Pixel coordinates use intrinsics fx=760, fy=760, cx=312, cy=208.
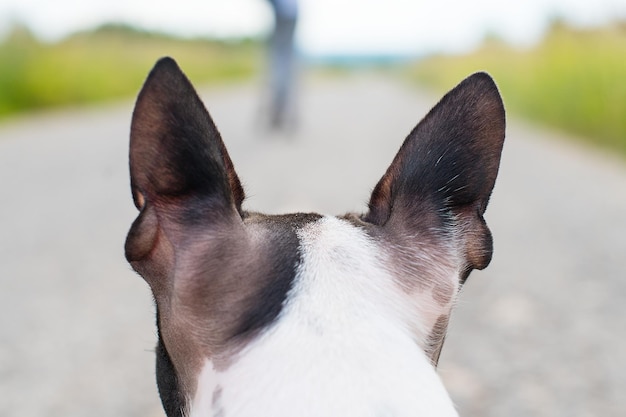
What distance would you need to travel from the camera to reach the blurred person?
938cm

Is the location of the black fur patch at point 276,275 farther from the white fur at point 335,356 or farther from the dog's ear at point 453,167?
the dog's ear at point 453,167

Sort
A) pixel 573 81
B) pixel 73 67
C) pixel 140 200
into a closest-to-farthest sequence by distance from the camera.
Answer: pixel 140 200 → pixel 573 81 → pixel 73 67

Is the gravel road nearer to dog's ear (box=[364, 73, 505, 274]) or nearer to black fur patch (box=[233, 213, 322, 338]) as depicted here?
dog's ear (box=[364, 73, 505, 274])

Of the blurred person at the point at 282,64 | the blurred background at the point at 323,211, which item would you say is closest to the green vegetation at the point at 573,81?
the blurred background at the point at 323,211

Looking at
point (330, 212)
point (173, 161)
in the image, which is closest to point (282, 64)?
point (330, 212)

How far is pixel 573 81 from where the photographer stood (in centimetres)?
1071

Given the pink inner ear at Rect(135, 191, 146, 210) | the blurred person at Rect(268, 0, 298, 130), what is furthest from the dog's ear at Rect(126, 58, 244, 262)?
the blurred person at Rect(268, 0, 298, 130)

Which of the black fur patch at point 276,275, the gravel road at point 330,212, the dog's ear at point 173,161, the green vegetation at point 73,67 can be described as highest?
the dog's ear at point 173,161

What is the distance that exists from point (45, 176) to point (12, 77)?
5.68m

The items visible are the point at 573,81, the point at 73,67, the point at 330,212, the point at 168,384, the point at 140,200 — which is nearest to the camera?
the point at 140,200

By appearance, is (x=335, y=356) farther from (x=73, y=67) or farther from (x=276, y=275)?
(x=73, y=67)

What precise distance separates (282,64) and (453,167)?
845cm

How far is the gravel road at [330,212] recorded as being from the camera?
298 centimetres

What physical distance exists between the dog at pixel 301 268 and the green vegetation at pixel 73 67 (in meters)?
8.60
